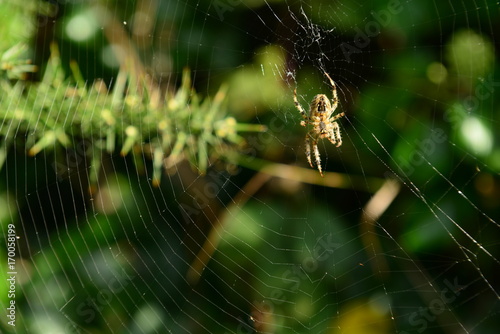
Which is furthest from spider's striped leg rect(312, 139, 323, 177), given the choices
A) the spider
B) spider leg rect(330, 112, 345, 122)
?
spider leg rect(330, 112, 345, 122)

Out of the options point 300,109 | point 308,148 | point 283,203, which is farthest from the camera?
point 300,109

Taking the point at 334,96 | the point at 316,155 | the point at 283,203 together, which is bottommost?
the point at 283,203

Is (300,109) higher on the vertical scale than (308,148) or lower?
higher

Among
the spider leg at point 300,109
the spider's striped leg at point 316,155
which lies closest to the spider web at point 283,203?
the spider's striped leg at point 316,155

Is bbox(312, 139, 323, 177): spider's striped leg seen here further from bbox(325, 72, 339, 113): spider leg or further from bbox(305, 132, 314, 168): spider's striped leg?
bbox(325, 72, 339, 113): spider leg

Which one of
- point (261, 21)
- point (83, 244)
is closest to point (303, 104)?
point (261, 21)

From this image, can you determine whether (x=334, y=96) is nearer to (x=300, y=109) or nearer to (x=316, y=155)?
(x=300, y=109)

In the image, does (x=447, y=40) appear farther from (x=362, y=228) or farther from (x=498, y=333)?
(x=498, y=333)

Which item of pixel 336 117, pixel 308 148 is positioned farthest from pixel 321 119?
pixel 308 148
